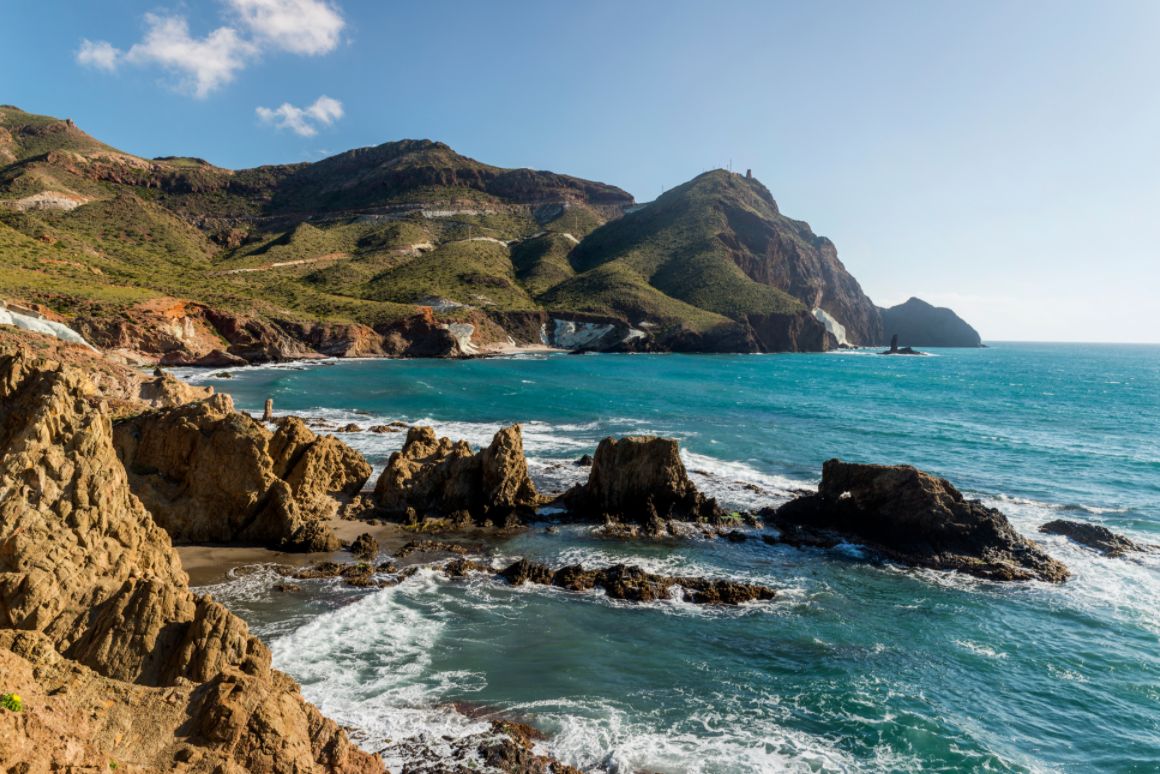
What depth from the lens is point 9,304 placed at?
179 ft

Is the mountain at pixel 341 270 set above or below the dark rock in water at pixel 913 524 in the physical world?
above

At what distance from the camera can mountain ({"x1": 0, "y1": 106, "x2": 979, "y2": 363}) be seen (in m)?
83.6

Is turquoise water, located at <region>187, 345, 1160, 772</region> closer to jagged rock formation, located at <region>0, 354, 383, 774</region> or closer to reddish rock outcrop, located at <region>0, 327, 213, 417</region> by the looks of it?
jagged rock formation, located at <region>0, 354, 383, 774</region>

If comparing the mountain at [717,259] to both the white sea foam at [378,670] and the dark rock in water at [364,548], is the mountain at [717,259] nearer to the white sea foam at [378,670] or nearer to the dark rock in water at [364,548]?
the dark rock in water at [364,548]

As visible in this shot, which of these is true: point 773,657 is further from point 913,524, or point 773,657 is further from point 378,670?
point 913,524

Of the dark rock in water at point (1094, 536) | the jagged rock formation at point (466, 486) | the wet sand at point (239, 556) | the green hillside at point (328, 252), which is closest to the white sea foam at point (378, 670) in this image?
the wet sand at point (239, 556)

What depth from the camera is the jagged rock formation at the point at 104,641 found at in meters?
6.34

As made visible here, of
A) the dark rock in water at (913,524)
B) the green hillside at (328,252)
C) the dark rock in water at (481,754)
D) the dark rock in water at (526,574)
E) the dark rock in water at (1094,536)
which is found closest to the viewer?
the dark rock in water at (481,754)

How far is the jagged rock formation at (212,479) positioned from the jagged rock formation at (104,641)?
7.02 meters

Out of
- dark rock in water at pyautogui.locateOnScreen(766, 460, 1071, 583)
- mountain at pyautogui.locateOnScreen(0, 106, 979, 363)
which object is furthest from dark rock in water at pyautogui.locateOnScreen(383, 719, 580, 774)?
mountain at pyautogui.locateOnScreen(0, 106, 979, 363)

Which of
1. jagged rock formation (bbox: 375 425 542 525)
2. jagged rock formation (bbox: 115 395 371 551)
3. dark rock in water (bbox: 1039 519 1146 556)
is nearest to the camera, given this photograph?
jagged rock formation (bbox: 115 395 371 551)

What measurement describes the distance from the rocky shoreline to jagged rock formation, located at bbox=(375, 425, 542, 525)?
0.09 m

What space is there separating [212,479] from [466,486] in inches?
363

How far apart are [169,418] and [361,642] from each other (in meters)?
11.2
